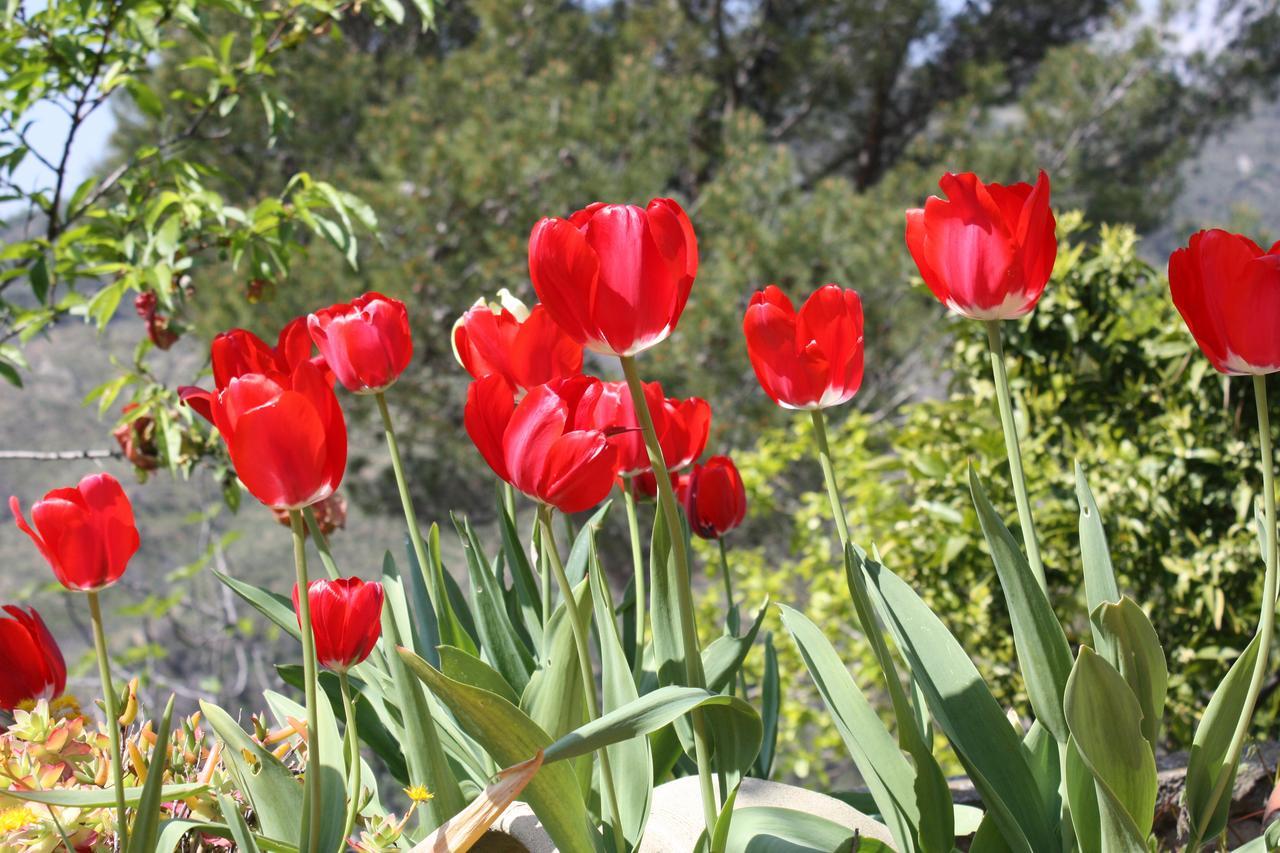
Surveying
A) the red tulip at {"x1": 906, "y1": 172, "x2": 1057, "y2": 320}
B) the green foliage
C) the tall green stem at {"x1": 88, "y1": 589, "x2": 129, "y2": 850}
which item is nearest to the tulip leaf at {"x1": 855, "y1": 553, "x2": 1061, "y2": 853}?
the red tulip at {"x1": 906, "y1": 172, "x2": 1057, "y2": 320}

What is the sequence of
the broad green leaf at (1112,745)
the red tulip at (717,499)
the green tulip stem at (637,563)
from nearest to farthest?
the broad green leaf at (1112,745) < the green tulip stem at (637,563) < the red tulip at (717,499)

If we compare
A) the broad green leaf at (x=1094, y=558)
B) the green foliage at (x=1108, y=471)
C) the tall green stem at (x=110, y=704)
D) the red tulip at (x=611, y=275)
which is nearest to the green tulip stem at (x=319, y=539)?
the tall green stem at (x=110, y=704)

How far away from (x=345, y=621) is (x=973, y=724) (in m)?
0.51

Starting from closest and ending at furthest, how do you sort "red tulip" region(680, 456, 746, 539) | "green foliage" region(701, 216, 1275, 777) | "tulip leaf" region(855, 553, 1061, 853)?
"tulip leaf" region(855, 553, 1061, 853), "red tulip" region(680, 456, 746, 539), "green foliage" region(701, 216, 1275, 777)

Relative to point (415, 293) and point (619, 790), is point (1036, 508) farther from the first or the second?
point (415, 293)

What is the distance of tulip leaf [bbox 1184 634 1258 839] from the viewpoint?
0.79m

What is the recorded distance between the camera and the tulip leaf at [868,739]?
2.76 feet

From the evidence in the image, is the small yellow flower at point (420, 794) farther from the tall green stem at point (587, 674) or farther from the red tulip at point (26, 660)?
the red tulip at point (26, 660)

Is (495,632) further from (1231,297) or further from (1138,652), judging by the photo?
(1231,297)

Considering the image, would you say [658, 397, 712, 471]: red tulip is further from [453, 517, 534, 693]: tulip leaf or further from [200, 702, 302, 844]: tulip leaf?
[200, 702, 302, 844]: tulip leaf

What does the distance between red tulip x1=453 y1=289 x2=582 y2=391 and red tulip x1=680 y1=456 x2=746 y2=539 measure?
0.37m

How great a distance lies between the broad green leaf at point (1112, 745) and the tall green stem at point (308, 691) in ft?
1.67

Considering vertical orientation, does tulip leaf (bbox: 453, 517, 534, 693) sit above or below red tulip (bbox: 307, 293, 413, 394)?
below

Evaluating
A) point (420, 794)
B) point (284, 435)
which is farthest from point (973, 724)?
point (284, 435)
